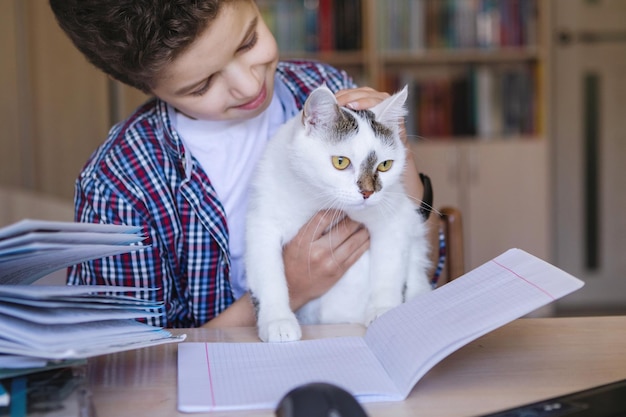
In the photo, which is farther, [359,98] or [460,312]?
[359,98]

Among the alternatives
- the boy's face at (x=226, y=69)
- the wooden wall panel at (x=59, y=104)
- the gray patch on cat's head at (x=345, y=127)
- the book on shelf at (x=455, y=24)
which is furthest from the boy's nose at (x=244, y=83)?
the book on shelf at (x=455, y=24)

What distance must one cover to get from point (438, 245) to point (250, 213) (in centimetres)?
39

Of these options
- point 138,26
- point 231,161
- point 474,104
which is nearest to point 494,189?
point 474,104

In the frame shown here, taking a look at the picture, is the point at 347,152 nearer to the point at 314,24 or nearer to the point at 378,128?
the point at 378,128

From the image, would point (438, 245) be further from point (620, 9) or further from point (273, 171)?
point (620, 9)

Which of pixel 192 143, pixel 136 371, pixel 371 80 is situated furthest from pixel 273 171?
pixel 371 80

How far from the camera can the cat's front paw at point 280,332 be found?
2.85ft

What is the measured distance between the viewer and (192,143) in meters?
1.29

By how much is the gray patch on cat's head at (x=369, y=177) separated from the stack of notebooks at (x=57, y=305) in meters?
0.44

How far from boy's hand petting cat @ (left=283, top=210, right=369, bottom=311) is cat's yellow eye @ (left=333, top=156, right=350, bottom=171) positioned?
0.09 m

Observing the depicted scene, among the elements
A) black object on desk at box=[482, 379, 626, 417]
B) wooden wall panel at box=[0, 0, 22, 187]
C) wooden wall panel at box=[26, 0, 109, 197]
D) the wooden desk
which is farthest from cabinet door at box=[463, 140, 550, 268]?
black object on desk at box=[482, 379, 626, 417]

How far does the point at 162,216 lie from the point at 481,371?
0.65m

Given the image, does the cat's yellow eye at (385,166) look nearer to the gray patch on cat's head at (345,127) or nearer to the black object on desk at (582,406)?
the gray patch on cat's head at (345,127)

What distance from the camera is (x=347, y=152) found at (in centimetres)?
110
